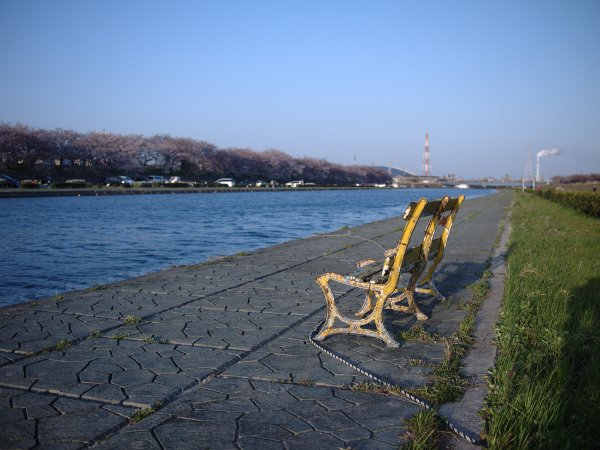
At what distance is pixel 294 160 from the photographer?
422 ft

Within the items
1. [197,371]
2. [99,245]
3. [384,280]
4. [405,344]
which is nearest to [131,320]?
[197,371]

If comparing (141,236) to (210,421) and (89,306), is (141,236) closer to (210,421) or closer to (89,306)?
(89,306)

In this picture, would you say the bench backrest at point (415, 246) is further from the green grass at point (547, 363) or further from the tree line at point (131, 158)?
the tree line at point (131, 158)

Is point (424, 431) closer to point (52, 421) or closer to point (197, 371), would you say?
point (197, 371)

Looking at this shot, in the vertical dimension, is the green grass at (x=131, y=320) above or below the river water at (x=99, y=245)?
above

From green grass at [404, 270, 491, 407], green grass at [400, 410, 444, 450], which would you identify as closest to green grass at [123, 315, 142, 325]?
green grass at [404, 270, 491, 407]

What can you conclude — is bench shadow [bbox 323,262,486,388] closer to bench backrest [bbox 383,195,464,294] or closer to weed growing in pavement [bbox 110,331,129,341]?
bench backrest [bbox 383,195,464,294]

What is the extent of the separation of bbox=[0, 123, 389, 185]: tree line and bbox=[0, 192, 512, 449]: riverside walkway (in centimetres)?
6210

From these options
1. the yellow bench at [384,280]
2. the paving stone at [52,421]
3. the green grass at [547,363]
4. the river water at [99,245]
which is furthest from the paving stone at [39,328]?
the green grass at [547,363]

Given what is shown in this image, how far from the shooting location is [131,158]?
8200 cm

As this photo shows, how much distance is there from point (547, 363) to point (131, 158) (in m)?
84.4

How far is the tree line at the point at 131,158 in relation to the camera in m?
60.8

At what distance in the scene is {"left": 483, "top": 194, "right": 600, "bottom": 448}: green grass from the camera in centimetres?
267

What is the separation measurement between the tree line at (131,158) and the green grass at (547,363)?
64193 millimetres
